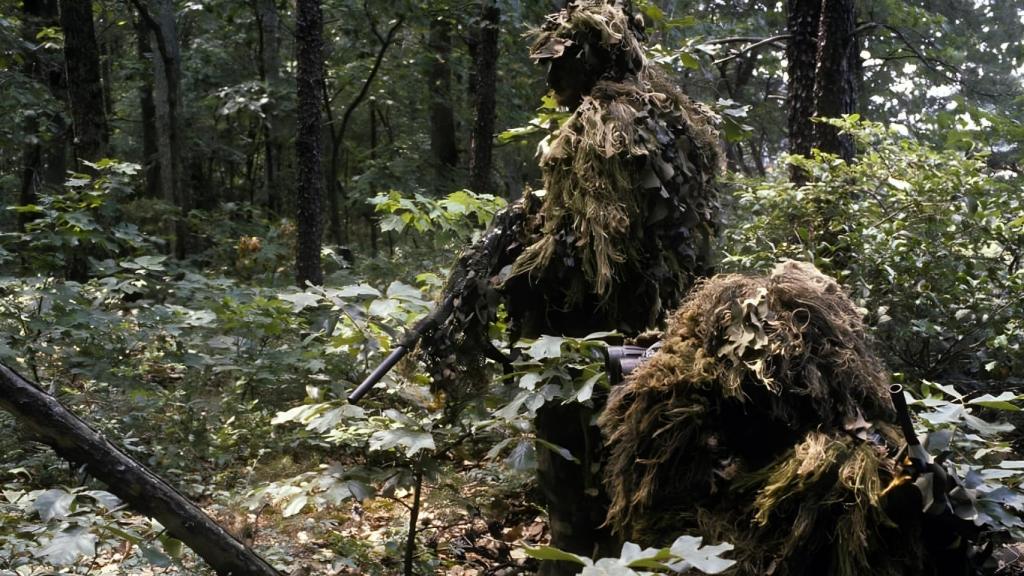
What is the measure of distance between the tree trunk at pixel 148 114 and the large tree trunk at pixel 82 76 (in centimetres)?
693

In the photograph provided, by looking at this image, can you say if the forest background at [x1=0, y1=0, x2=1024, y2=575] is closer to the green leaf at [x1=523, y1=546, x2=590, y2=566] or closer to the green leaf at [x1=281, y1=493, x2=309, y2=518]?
the green leaf at [x1=281, y1=493, x2=309, y2=518]

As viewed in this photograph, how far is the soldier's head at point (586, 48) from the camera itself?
2.78 m

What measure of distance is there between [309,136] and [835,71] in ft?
15.6

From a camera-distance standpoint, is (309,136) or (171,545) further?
(309,136)

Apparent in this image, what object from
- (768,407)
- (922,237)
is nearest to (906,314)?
(922,237)

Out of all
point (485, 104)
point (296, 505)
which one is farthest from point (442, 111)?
point (296, 505)

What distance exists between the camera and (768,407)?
6.28ft

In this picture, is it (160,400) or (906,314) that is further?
(160,400)

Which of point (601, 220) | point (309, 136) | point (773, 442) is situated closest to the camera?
point (773, 442)

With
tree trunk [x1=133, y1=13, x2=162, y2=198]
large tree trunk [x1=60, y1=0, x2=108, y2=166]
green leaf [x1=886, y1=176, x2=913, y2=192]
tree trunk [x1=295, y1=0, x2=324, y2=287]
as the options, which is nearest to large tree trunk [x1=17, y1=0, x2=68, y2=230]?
tree trunk [x1=133, y1=13, x2=162, y2=198]

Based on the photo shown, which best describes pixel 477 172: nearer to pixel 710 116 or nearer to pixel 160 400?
pixel 160 400

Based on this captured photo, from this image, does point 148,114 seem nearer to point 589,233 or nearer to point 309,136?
point 309,136

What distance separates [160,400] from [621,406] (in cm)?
446

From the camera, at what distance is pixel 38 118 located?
34.5ft
